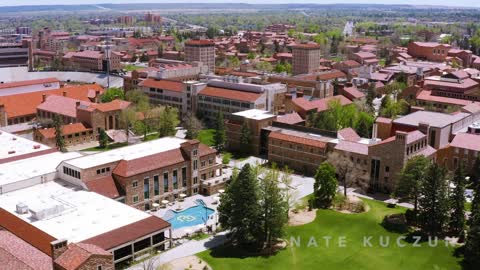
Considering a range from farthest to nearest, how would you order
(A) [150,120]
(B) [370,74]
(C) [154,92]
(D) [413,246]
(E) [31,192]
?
(B) [370,74], (C) [154,92], (A) [150,120], (E) [31,192], (D) [413,246]

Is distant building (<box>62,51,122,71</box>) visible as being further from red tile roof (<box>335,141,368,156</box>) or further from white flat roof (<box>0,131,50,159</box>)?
red tile roof (<box>335,141,368,156</box>)

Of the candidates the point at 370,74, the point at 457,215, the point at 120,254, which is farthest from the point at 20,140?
the point at 370,74

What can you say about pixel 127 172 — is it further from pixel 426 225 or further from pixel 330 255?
pixel 426 225

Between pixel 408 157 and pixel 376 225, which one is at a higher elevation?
pixel 408 157

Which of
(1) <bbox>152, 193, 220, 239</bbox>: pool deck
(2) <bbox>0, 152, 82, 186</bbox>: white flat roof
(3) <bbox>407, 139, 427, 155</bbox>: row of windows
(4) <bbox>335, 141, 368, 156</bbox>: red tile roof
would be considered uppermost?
(3) <bbox>407, 139, 427, 155</bbox>: row of windows

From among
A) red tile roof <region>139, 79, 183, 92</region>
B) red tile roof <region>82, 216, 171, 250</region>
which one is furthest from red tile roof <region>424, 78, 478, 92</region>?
red tile roof <region>82, 216, 171, 250</region>

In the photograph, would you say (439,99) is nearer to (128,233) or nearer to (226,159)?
(226,159)
